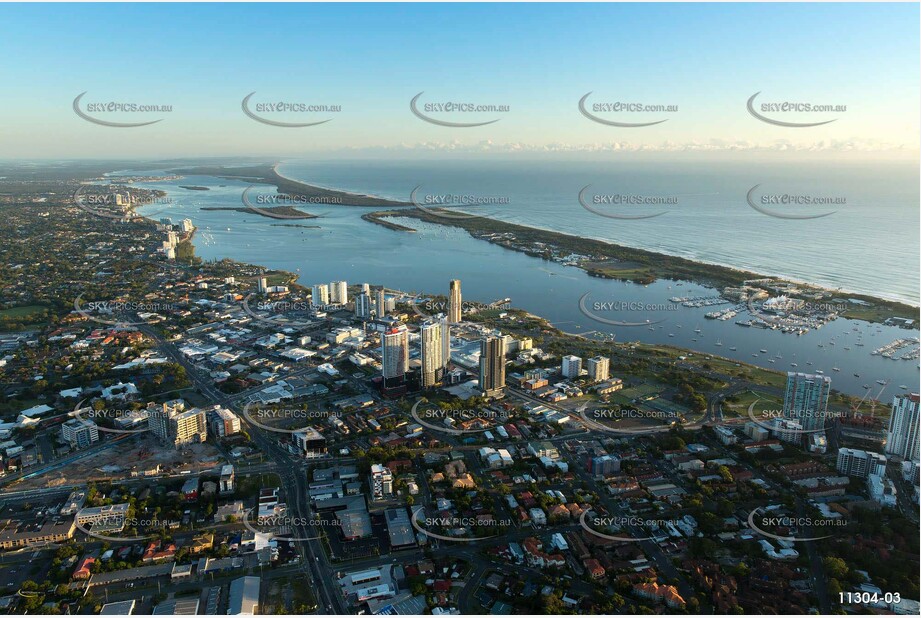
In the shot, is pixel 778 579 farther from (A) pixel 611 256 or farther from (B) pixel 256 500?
(A) pixel 611 256

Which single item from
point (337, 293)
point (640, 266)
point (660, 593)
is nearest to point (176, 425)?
point (660, 593)

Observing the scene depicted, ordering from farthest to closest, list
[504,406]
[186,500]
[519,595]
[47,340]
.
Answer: [47,340] → [504,406] → [186,500] → [519,595]

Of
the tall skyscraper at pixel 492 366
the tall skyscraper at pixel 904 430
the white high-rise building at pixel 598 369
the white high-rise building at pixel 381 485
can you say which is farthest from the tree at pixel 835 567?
the tall skyscraper at pixel 492 366

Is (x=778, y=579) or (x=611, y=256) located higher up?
(x=611, y=256)

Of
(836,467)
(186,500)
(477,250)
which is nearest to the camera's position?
(186,500)

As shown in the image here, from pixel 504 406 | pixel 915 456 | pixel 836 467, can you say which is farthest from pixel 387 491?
pixel 915 456

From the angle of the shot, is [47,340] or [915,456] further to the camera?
[47,340]
